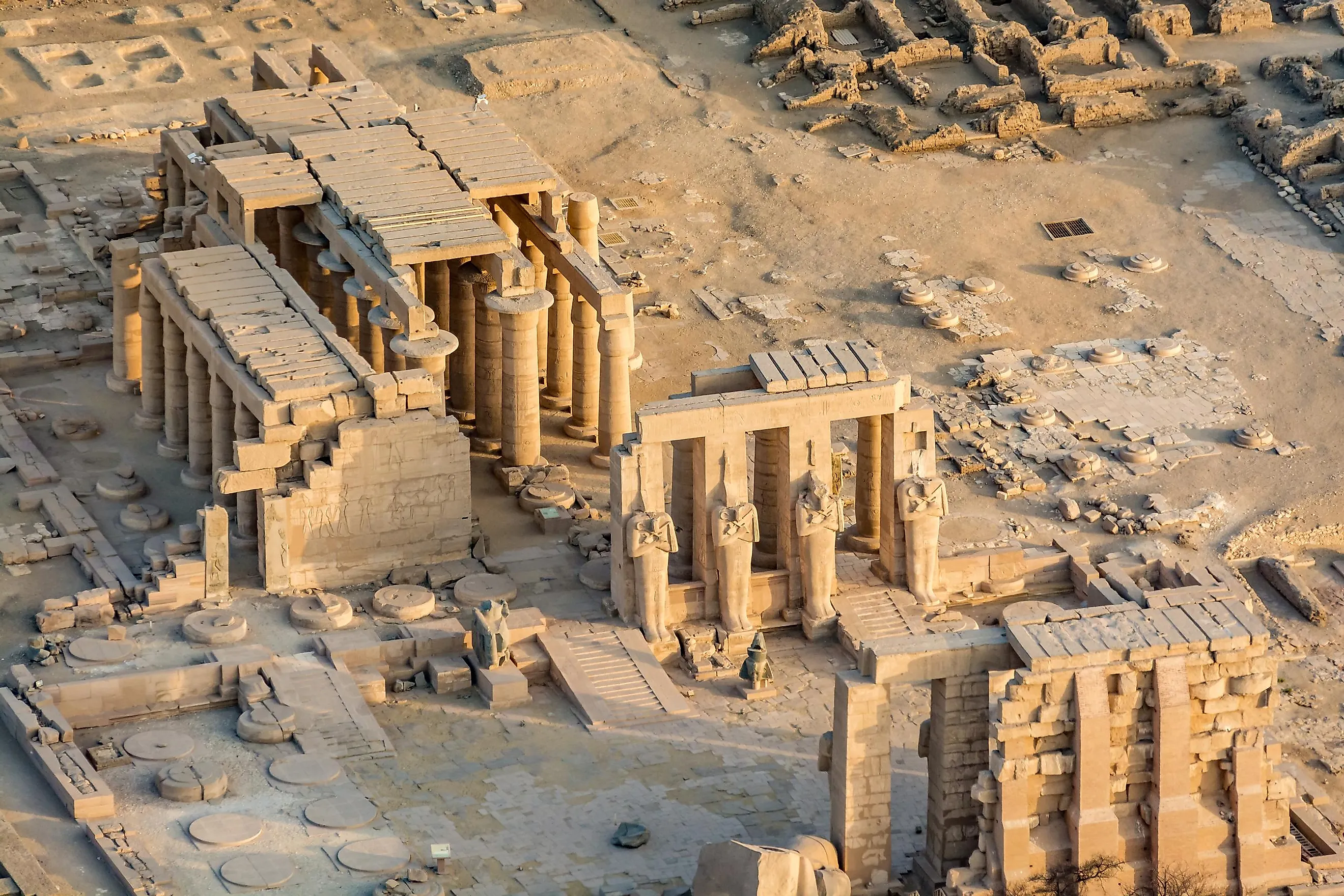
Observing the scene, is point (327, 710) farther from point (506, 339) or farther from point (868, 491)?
point (868, 491)

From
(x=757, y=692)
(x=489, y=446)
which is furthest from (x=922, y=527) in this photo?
(x=489, y=446)

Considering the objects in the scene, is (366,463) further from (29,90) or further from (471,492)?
(29,90)

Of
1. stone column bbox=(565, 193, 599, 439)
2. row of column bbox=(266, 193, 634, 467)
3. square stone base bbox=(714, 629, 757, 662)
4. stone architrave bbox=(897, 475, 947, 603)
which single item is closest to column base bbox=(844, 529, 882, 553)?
stone architrave bbox=(897, 475, 947, 603)

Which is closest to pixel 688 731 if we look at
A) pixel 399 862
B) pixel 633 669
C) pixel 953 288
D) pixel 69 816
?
pixel 633 669

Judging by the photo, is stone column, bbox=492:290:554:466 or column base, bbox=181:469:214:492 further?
column base, bbox=181:469:214:492

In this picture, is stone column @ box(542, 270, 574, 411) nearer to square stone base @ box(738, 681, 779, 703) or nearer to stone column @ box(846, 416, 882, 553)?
stone column @ box(846, 416, 882, 553)

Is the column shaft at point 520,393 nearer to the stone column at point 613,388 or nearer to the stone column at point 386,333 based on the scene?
the stone column at point 613,388
